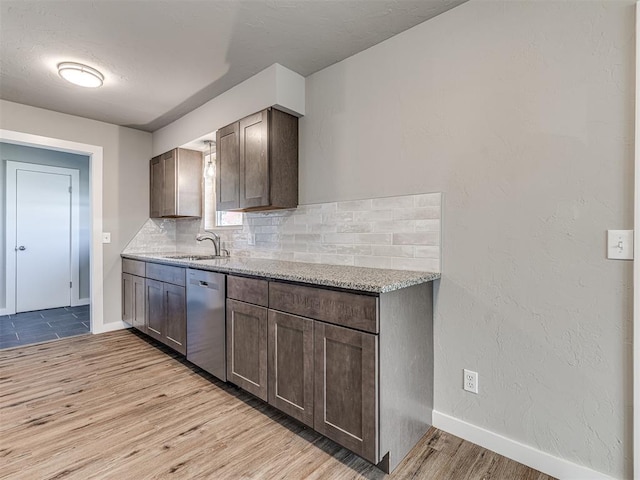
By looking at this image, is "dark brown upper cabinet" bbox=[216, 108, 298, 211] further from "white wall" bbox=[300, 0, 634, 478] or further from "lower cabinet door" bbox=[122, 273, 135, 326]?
"lower cabinet door" bbox=[122, 273, 135, 326]

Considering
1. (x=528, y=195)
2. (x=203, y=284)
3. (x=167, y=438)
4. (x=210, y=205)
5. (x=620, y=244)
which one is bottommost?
(x=167, y=438)

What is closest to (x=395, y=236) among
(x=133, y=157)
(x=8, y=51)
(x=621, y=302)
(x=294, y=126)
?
(x=621, y=302)

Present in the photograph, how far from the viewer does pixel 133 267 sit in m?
3.60

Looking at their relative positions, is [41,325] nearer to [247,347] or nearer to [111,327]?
[111,327]

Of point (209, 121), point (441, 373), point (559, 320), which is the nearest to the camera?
point (559, 320)

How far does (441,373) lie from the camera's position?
189 cm

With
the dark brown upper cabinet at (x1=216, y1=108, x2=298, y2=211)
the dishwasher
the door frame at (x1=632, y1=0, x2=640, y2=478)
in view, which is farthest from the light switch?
the dishwasher

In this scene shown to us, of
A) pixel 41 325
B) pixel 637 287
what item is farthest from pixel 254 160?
pixel 41 325

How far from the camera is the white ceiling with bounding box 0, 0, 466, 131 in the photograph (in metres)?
1.85

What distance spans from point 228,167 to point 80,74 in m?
1.28

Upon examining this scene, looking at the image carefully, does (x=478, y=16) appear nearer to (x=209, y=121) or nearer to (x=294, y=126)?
(x=294, y=126)

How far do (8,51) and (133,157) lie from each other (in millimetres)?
1763

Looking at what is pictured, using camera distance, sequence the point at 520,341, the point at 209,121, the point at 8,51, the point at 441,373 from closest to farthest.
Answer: the point at 520,341
the point at 441,373
the point at 8,51
the point at 209,121

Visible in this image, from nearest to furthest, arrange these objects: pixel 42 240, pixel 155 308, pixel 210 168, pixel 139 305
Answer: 1. pixel 155 308
2. pixel 139 305
3. pixel 210 168
4. pixel 42 240
